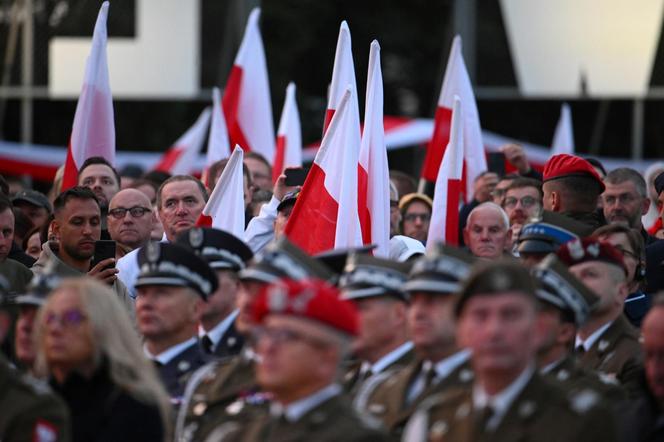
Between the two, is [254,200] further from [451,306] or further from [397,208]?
[451,306]

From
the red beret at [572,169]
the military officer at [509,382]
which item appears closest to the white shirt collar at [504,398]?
the military officer at [509,382]

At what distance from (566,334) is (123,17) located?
16835 mm

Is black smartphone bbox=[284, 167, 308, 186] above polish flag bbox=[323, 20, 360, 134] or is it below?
below

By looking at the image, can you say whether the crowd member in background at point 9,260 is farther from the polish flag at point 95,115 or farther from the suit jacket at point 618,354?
the suit jacket at point 618,354

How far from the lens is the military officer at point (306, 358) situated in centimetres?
657

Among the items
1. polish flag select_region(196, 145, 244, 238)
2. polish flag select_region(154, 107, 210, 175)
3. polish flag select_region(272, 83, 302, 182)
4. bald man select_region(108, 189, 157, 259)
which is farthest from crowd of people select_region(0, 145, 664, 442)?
polish flag select_region(154, 107, 210, 175)

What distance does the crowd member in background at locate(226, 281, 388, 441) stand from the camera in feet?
21.5

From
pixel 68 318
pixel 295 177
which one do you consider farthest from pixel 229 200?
pixel 68 318

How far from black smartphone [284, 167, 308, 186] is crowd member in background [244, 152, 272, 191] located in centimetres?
145

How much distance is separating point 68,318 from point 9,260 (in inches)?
158

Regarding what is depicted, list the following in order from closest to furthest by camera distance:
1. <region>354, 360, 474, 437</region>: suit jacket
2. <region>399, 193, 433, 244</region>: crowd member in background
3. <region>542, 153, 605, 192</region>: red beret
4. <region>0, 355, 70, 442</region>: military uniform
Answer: <region>0, 355, 70, 442</region>: military uniform → <region>354, 360, 474, 437</region>: suit jacket → <region>542, 153, 605, 192</region>: red beret → <region>399, 193, 433, 244</region>: crowd member in background

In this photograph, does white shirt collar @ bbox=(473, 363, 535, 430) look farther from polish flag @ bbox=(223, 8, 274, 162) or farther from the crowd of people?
polish flag @ bbox=(223, 8, 274, 162)

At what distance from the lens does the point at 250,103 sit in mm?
16562

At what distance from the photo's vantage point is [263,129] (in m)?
16.7
